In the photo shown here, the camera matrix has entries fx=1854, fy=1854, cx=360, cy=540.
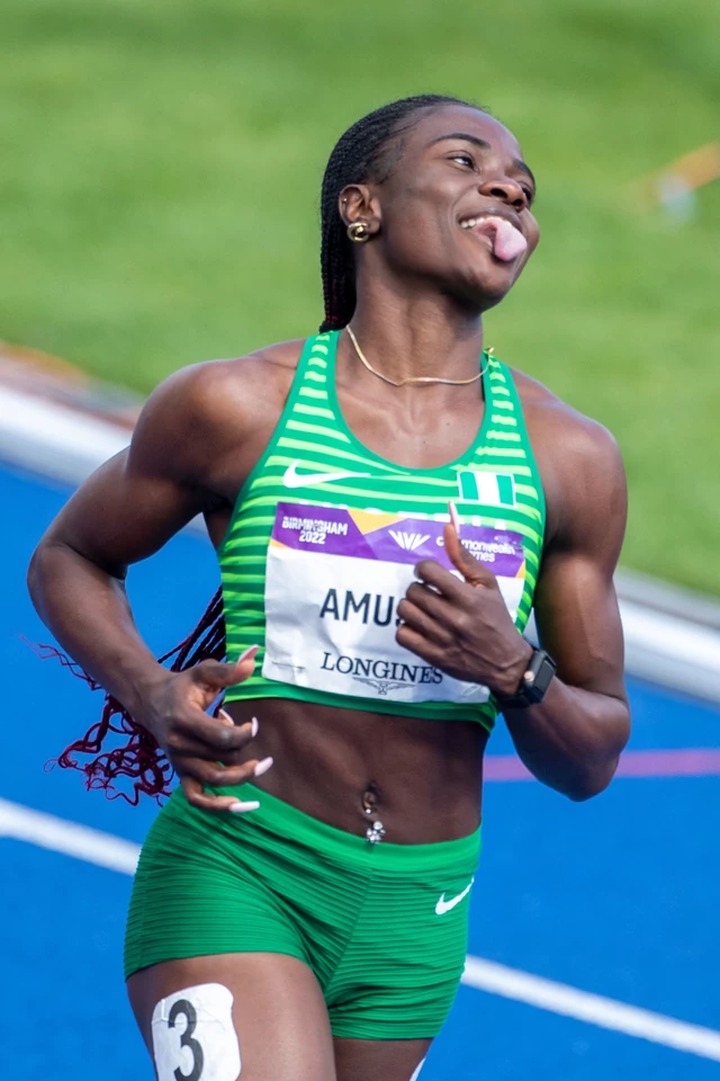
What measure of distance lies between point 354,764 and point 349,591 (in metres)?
0.31

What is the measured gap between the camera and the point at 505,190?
3.35 m

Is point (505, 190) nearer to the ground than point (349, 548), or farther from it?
farther from it

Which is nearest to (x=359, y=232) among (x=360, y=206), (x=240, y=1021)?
(x=360, y=206)

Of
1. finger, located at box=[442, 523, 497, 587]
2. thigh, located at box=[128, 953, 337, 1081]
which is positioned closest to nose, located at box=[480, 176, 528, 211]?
finger, located at box=[442, 523, 497, 587]

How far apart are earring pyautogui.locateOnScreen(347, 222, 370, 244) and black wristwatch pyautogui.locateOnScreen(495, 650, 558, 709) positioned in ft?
2.94

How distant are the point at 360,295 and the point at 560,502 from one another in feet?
1.82

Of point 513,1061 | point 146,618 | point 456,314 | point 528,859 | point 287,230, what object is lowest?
point 513,1061

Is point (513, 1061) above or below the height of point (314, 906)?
below

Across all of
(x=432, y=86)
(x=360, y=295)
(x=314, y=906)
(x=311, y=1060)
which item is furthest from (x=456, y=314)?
(x=432, y=86)

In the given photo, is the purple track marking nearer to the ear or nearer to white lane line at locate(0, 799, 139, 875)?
white lane line at locate(0, 799, 139, 875)

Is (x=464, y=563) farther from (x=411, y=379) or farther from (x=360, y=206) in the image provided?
(x=360, y=206)

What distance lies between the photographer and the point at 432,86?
42.2 ft

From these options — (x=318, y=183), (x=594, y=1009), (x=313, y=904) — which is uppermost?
(x=318, y=183)

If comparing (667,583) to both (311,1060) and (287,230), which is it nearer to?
(287,230)
